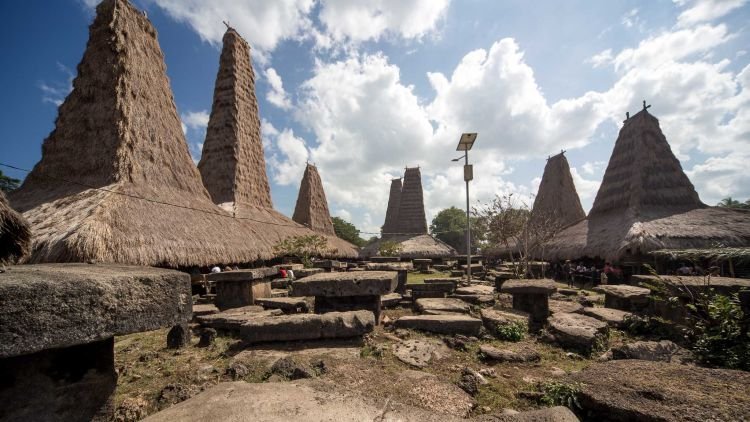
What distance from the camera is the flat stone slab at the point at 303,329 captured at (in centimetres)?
376

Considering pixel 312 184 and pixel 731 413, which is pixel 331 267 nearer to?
pixel 731 413

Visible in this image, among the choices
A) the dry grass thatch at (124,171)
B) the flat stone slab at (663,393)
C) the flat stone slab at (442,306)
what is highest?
the dry grass thatch at (124,171)

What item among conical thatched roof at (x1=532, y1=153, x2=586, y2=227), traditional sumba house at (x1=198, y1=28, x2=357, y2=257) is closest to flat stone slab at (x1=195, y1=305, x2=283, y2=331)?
traditional sumba house at (x1=198, y1=28, x2=357, y2=257)

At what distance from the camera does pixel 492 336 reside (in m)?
4.44

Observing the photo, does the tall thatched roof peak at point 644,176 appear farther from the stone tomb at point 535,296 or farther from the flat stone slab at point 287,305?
the flat stone slab at point 287,305

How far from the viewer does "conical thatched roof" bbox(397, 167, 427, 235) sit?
32.4 metres

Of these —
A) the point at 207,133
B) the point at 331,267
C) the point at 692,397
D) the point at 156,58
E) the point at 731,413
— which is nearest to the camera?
the point at 731,413

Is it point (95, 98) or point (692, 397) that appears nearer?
point (692, 397)

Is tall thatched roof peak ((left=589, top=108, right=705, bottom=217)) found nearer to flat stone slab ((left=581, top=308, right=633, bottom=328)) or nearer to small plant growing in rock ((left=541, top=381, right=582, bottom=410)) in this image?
flat stone slab ((left=581, top=308, right=633, bottom=328))

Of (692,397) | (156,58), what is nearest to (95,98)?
(156,58)

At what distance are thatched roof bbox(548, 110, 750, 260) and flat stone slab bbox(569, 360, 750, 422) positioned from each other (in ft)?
43.2

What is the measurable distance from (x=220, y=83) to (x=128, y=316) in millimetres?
20078

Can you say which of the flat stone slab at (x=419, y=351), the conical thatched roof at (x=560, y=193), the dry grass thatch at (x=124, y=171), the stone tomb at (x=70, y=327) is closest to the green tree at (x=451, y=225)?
the conical thatched roof at (x=560, y=193)

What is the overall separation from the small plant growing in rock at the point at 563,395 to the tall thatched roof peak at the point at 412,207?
29.5m
